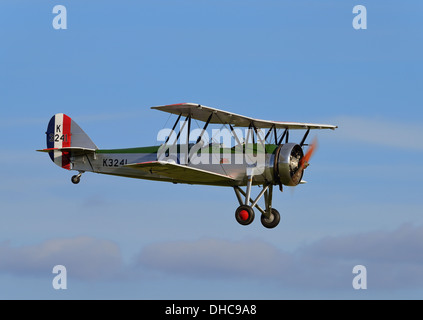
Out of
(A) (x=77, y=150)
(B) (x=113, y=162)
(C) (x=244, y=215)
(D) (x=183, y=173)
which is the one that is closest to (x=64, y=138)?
(A) (x=77, y=150)

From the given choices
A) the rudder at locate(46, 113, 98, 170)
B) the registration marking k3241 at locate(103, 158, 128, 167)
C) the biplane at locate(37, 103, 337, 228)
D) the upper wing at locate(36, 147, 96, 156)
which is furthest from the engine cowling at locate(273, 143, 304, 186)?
the rudder at locate(46, 113, 98, 170)

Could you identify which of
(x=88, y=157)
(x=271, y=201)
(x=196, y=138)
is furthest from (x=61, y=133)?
(x=271, y=201)

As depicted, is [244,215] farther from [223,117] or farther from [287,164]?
[223,117]

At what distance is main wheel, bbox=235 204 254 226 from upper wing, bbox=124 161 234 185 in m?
1.06

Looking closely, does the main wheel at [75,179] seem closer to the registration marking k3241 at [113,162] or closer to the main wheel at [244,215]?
the registration marking k3241 at [113,162]

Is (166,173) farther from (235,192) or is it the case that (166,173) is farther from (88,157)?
(88,157)

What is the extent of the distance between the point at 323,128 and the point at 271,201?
2.84 metres

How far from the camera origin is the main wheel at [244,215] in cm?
2316

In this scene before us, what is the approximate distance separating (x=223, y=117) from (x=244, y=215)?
308cm

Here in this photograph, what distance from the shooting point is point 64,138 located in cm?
2797

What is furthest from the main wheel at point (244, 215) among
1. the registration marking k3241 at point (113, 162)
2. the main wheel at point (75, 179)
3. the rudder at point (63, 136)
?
the rudder at point (63, 136)

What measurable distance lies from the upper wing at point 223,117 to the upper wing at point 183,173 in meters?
1.70

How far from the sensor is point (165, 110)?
895 inches

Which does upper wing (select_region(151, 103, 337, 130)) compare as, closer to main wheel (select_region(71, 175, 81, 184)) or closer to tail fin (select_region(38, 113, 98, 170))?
tail fin (select_region(38, 113, 98, 170))
